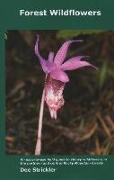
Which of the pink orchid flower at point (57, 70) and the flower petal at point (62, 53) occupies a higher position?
the flower petal at point (62, 53)

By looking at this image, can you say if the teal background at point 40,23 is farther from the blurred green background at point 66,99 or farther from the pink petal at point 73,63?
the pink petal at point 73,63

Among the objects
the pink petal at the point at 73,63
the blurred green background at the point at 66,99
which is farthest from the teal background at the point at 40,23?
the pink petal at the point at 73,63

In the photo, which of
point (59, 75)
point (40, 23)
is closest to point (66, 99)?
point (59, 75)

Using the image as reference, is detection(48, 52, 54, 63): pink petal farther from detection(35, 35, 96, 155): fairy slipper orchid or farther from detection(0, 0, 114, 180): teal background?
detection(0, 0, 114, 180): teal background

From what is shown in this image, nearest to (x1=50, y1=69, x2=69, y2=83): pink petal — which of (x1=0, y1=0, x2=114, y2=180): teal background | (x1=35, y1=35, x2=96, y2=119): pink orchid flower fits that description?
(x1=35, y1=35, x2=96, y2=119): pink orchid flower

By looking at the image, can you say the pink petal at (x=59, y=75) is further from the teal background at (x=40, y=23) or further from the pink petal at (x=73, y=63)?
the teal background at (x=40, y=23)

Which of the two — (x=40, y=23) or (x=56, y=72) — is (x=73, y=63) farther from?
(x=40, y=23)

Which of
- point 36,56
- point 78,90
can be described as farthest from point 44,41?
point 78,90
